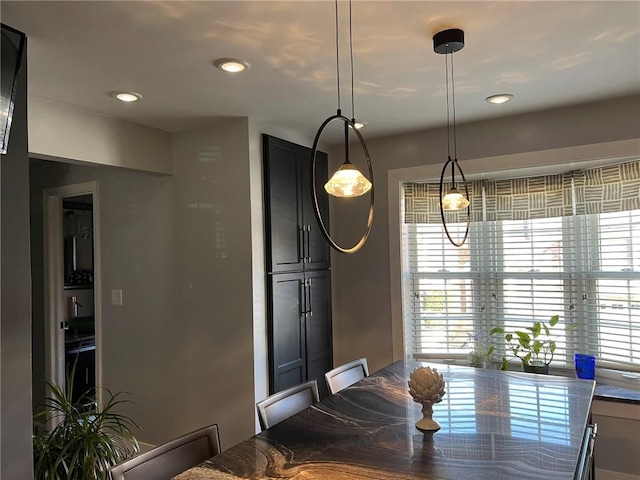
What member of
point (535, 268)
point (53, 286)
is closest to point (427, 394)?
point (535, 268)

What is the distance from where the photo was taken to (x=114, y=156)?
9.85 feet

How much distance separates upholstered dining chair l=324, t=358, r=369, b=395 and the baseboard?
1.64 meters

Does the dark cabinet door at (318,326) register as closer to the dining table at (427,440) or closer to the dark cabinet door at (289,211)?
the dark cabinet door at (289,211)

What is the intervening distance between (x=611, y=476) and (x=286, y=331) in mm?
2164

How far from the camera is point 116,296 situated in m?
3.64

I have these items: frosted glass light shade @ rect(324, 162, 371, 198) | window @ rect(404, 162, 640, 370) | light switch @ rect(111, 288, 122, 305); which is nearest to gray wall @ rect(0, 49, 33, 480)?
frosted glass light shade @ rect(324, 162, 371, 198)

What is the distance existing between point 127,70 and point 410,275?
2506 millimetres

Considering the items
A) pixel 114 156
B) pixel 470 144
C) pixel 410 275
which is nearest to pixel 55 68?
pixel 114 156

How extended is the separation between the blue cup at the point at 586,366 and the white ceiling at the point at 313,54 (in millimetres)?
1646

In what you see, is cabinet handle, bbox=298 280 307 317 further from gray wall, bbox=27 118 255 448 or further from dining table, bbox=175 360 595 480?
dining table, bbox=175 360 595 480

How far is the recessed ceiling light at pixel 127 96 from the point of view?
8.34ft

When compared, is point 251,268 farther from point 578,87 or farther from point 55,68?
point 578,87

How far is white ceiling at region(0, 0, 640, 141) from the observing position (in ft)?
5.73

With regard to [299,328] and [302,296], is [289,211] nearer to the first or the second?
[302,296]
